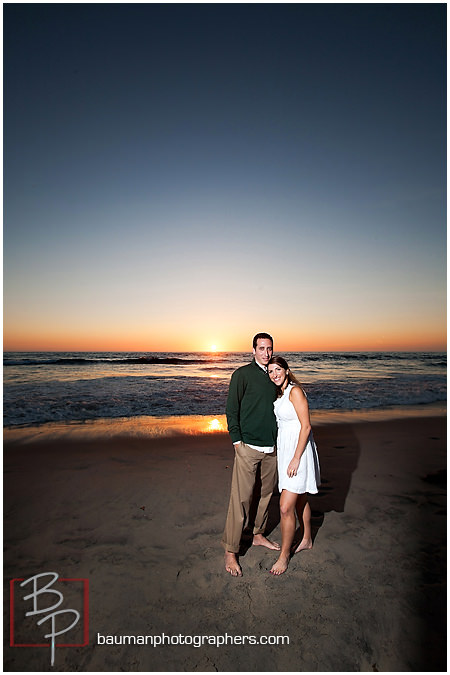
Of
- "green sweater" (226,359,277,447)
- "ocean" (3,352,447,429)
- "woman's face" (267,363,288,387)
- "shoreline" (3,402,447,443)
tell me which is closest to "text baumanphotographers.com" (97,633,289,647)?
"green sweater" (226,359,277,447)

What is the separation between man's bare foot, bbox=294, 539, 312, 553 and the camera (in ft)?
12.9

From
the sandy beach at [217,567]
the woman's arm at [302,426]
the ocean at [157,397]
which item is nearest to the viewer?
the sandy beach at [217,567]

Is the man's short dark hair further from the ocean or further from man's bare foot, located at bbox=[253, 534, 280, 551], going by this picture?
the ocean

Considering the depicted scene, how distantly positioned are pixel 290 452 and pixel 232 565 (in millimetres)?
1301

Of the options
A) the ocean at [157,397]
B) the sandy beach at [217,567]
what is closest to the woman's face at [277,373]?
the sandy beach at [217,567]

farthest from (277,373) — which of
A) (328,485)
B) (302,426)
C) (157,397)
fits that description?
(157,397)

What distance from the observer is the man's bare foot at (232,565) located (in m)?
3.56

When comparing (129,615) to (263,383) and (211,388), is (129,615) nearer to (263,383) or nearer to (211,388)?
(263,383)

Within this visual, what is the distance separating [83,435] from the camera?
29.0 feet

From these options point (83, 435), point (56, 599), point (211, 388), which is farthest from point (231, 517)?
point (211, 388)

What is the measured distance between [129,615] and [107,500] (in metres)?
2.29

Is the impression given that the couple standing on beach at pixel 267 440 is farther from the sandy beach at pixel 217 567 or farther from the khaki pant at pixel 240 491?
the sandy beach at pixel 217 567

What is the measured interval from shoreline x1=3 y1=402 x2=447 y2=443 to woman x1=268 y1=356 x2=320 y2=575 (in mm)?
5784

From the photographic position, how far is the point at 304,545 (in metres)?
3.96
